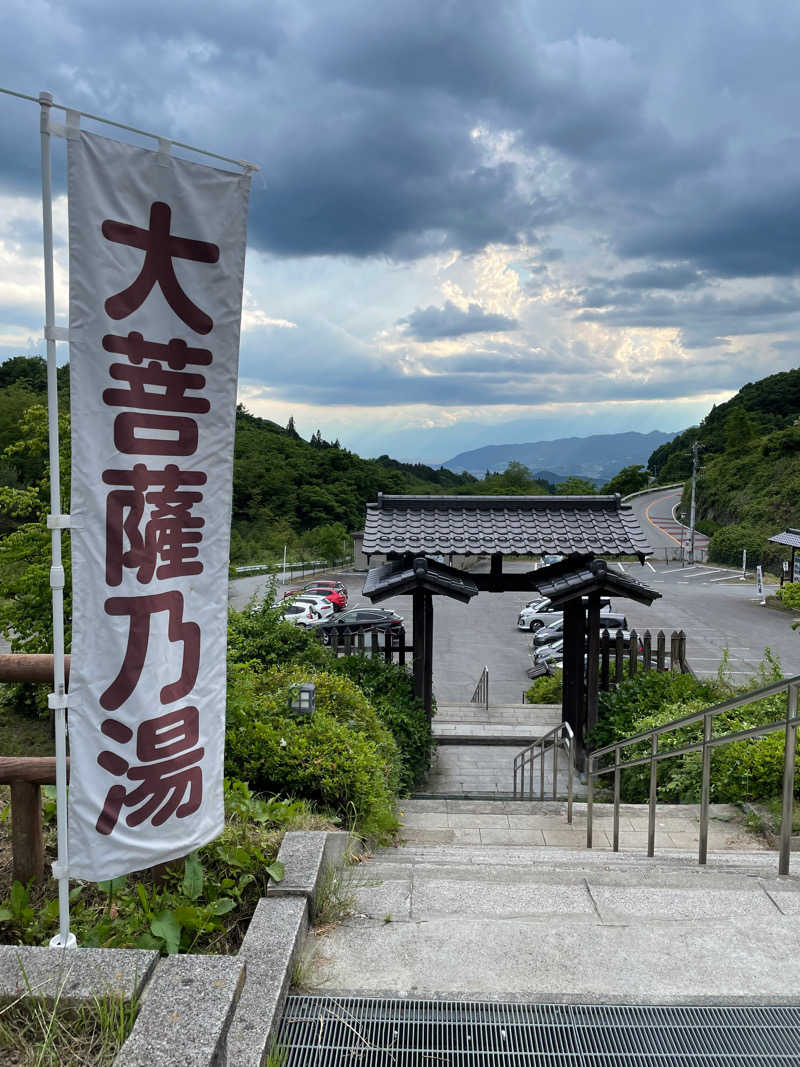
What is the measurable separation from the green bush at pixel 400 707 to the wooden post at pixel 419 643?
94 mm

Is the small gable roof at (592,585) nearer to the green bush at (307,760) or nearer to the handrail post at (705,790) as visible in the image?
the green bush at (307,760)

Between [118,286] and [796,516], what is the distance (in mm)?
51202

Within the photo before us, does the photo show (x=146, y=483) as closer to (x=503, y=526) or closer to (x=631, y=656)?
(x=503, y=526)

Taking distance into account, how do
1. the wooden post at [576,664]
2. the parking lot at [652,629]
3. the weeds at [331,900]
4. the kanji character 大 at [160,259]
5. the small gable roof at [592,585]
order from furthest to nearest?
1. the parking lot at [652,629]
2. the wooden post at [576,664]
3. the small gable roof at [592,585]
4. the weeds at [331,900]
5. the kanji character 大 at [160,259]

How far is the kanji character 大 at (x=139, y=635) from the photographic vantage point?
300 centimetres

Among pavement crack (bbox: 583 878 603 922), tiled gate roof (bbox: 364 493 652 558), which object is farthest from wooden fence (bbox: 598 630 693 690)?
pavement crack (bbox: 583 878 603 922)

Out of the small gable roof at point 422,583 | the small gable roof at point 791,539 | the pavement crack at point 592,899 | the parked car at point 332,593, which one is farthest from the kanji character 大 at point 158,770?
the small gable roof at point 791,539

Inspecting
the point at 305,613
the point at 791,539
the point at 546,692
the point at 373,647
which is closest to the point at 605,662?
the point at 373,647

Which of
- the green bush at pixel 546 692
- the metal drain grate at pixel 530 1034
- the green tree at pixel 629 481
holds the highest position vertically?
the green tree at pixel 629 481

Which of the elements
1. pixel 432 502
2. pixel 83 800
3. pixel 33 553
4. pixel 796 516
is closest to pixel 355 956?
pixel 83 800

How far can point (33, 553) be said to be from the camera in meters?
11.6

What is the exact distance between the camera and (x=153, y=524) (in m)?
3.04

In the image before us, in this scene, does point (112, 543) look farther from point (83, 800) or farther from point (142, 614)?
point (83, 800)

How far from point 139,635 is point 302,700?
332 cm
